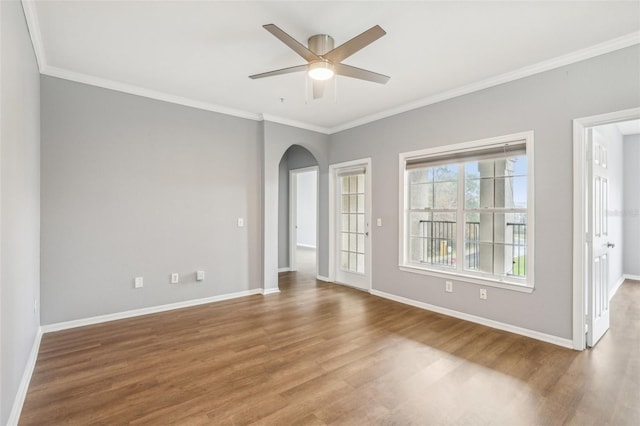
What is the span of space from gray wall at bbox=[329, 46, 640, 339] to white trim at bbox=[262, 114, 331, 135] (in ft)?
6.11

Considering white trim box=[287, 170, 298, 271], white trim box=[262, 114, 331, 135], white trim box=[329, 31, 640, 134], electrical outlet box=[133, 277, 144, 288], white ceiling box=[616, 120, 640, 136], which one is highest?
white trim box=[262, 114, 331, 135]

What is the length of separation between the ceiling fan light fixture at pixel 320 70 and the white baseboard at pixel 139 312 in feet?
10.9

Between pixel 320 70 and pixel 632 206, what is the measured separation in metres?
6.69

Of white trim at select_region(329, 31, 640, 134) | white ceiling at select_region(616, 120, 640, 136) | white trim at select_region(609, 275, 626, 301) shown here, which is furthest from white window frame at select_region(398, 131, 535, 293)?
white ceiling at select_region(616, 120, 640, 136)

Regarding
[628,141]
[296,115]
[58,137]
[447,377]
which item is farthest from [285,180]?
[628,141]

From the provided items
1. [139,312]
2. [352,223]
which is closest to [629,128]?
[352,223]

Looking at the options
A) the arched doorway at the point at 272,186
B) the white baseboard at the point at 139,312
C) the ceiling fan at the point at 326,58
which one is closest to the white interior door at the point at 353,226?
the arched doorway at the point at 272,186

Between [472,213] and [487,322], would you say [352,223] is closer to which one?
[472,213]

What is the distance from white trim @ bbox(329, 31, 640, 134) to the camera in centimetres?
260

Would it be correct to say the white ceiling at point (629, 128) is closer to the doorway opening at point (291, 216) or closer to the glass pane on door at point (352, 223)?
the glass pane on door at point (352, 223)

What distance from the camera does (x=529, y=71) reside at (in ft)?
10.1

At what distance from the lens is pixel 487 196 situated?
Result: 11.8 feet

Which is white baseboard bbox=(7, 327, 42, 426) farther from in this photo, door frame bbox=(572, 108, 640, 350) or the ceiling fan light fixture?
door frame bbox=(572, 108, 640, 350)

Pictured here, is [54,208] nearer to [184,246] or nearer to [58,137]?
[58,137]
